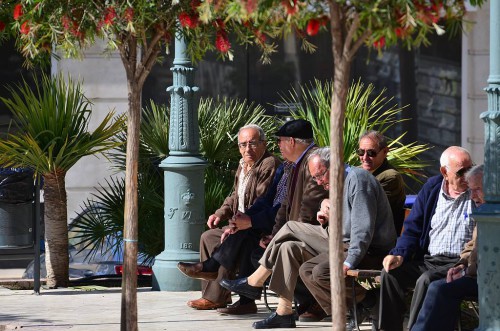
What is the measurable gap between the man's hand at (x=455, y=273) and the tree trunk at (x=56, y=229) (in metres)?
4.49

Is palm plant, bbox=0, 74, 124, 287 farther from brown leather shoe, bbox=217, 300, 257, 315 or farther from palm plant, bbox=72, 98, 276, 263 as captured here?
brown leather shoe, bbox=217, 300, 257, 315

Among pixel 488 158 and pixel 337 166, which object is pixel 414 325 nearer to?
pixel 488 158

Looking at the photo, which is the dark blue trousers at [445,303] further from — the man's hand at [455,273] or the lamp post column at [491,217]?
the lamp post column at [491,217]

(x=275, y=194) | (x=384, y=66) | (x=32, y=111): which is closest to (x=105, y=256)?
(x=32, y=111)

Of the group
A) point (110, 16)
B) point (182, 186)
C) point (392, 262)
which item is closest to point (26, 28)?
point (110, 16)

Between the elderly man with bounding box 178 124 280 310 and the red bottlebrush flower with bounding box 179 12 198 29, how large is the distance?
2869 millimetres

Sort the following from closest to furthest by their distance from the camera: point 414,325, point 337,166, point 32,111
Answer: point 337,166
point 414,325
point 32,111

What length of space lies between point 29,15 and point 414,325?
2.85 metres

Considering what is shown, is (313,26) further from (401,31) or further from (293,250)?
(293,250)

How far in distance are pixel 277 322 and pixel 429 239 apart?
138cm

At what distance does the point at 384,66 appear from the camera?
15469mm

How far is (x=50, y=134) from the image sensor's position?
10.5 m

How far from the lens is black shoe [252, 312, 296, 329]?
28.0 feet

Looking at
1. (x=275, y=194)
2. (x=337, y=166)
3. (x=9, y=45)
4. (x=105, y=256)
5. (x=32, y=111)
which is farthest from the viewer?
(x=9, y=45)
